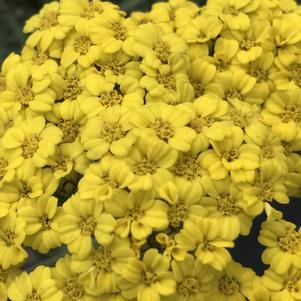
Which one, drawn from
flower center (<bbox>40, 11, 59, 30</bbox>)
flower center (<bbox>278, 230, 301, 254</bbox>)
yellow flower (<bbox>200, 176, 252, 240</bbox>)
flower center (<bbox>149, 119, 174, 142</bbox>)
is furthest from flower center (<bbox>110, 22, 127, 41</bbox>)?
flower center (<bbox>278, 230, 301, 254</bbox>)

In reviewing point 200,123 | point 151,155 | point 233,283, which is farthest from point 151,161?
point 233,283

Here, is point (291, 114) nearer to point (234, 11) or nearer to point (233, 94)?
point (233, 94)

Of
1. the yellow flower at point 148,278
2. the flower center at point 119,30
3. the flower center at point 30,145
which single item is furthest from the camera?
the flower center at point 119,30

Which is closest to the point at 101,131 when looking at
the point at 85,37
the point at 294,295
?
the point at 85,37

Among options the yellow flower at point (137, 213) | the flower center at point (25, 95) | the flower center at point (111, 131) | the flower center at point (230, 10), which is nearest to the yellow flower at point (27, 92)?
the flower center at point (25, 95)

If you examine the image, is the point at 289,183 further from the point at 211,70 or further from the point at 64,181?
the point at 64,181

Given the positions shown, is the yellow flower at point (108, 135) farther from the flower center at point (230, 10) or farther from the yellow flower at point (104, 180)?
the flower center at point (230, 10)
